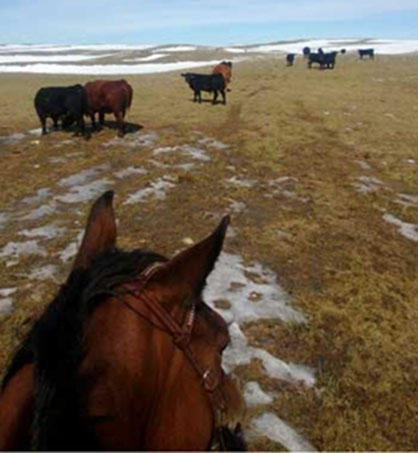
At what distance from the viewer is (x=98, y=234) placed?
1697mm

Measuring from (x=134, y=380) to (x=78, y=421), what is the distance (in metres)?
0.17

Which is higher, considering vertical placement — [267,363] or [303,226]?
[267,363]

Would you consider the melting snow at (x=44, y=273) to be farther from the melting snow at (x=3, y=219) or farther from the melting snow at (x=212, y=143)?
the melting snow at (x=212, y=143)

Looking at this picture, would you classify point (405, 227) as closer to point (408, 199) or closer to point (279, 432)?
point (408, 199)

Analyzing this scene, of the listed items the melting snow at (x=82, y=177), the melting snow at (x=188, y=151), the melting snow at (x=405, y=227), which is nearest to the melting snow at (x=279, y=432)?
the melting snow at (x=405, y=227)

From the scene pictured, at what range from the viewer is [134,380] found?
1.30 m

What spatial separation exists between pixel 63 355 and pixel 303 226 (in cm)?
725

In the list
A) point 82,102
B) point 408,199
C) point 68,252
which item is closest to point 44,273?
point 68,252

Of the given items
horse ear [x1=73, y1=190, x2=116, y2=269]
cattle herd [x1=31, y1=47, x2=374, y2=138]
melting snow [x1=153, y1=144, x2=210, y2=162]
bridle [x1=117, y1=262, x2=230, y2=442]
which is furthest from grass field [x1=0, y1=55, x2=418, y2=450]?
horse ear [x1=73, y1=190, x2=116, y2=269]

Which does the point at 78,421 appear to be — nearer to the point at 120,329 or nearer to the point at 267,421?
the point at 120,329

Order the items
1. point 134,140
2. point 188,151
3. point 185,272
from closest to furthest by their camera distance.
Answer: point 185,272 < point 188,151 < point 134,140

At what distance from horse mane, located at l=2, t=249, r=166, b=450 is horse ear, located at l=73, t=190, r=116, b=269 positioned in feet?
0.73

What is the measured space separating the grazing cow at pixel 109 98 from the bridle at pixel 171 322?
13332 mm

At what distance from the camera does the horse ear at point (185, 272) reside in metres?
1.33
